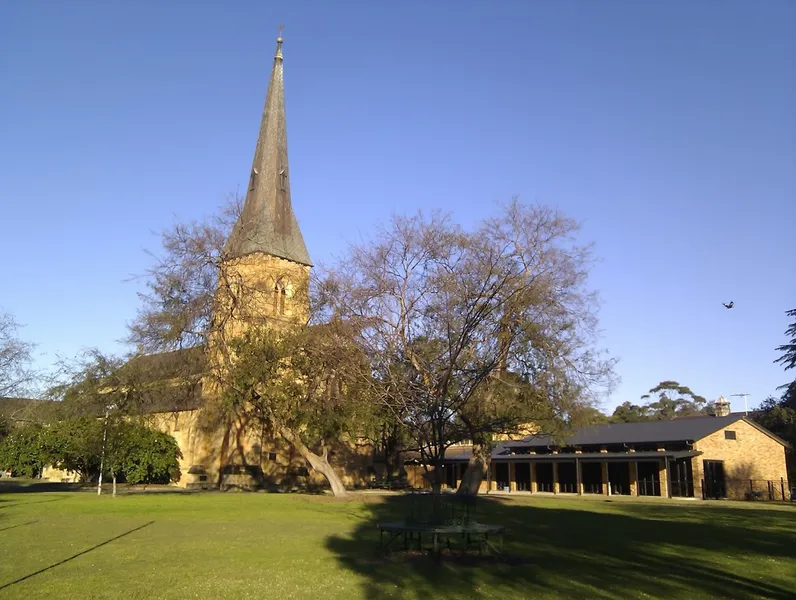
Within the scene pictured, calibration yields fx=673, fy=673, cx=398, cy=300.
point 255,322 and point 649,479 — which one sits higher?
point 255,322

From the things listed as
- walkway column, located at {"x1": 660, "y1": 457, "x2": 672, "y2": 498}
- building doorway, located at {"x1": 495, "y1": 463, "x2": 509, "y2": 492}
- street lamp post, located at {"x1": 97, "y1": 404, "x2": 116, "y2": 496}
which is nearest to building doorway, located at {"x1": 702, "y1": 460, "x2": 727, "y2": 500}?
walkway column, located at {"x1": 660, "y1": 457, "x2": 672, "y2": 498}

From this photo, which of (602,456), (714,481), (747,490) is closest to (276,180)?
(602,456)

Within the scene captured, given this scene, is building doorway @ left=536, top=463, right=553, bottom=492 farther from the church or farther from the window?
the window

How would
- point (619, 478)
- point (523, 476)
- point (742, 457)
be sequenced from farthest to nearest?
point (523, 476) → point (619, 478) → point (742, 457)

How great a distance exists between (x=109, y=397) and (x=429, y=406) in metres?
26.7

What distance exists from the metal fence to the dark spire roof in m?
30.8

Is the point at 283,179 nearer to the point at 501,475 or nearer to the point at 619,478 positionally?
the point at 501,475

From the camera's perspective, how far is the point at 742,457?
135ft

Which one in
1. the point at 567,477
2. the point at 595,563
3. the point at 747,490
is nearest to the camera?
the point at 595,563

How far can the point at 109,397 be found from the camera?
3475 cm

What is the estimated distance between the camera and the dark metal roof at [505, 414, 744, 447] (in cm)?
4000

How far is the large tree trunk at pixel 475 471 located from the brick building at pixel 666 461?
6.71 m

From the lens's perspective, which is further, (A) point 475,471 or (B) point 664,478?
(B) point 664,478

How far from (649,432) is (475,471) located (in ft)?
57.4
